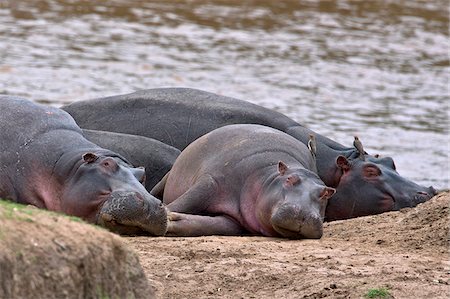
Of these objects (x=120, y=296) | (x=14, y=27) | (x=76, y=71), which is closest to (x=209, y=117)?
(x=120, y=296)

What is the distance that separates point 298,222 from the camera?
23.7 feet

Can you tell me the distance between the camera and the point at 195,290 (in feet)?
19.0

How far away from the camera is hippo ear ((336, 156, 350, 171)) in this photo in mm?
8836

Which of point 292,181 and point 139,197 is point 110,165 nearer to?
point 139,197

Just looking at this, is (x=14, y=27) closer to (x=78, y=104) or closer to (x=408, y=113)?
(x=408, y=113)

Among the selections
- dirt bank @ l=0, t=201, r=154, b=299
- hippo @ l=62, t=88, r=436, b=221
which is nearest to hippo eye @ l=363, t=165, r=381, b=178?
hippo @ l=62, t=88, r=436, b=221

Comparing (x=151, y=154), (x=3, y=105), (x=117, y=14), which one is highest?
(x=3, y=105)

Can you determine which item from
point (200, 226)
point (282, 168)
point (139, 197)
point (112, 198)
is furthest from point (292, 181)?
point (112, 198)

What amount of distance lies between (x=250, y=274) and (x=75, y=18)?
1419 cm

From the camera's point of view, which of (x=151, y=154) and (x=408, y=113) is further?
(x=408, y=113)

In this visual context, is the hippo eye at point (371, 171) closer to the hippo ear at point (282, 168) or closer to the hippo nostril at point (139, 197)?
the hippo ear at point (282, 168)

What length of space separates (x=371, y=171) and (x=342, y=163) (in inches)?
8.8

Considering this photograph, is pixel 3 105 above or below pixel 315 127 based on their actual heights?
above

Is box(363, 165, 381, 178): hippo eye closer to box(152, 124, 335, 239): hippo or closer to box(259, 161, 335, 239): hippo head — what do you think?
box(152, 124, 335, 239): hippo
